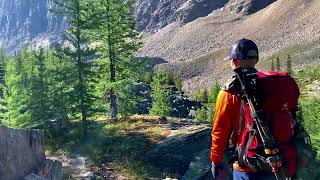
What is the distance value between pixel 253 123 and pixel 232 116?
24cm

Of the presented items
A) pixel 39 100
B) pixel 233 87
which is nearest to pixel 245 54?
pixel 233 87

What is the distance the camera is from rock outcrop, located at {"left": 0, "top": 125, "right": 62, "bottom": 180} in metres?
10.7

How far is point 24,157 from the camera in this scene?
11914 millimetres

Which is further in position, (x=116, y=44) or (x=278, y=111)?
(x=116, y=44)

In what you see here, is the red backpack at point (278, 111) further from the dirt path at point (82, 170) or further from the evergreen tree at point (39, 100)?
the evergreen tree at point (39, 100)

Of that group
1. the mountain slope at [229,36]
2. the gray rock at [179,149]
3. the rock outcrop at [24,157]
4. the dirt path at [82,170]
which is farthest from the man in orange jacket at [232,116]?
the mountain slope at [229,36]

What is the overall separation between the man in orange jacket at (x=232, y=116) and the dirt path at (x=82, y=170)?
1122 cm

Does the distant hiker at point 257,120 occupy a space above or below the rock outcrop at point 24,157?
above

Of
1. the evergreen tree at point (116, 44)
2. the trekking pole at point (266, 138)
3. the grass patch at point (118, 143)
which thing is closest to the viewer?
the trekking pole at point (266, 138)

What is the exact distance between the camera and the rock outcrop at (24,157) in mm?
10742

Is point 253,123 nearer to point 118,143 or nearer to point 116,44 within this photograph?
point 118,143

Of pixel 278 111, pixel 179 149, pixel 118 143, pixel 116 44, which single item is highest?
pixel 116 44

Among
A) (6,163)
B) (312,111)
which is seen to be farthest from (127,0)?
(6,163)

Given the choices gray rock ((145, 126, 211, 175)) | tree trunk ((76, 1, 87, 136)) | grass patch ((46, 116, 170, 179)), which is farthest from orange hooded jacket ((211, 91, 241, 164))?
tree trunk ((76, 1, 87, 136))
